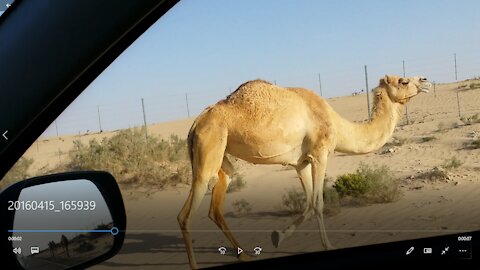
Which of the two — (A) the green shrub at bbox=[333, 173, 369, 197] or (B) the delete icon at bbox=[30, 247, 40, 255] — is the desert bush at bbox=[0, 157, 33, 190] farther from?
(A) the green shrub at bbox=[333, 173, 369, 197]

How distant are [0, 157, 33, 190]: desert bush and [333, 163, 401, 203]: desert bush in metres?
1.41

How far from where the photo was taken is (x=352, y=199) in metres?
2.78

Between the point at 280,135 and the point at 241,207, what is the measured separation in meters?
0.56

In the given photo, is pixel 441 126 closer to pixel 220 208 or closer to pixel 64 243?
pixel 220 208

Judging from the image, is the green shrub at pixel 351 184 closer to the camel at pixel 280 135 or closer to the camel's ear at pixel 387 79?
the camel at pixel 280 135

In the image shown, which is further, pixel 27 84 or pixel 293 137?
pixel 293 137

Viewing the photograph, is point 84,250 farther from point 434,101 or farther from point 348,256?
point 434,101

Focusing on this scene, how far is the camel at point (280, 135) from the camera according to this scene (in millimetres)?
2627

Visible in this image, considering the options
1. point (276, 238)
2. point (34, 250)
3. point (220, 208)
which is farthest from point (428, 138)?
point (34, 250)

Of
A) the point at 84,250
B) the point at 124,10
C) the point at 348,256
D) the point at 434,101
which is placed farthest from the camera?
the point at 434,101

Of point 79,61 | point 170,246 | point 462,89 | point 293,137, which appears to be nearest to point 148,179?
point 170,246

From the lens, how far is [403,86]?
286cm

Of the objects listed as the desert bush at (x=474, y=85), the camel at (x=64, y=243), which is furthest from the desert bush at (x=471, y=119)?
the camel at (x=64, y=243)

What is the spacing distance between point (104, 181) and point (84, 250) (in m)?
0.26
